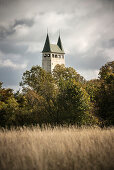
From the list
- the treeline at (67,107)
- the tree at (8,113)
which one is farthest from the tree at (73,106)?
the tree at (8,113)

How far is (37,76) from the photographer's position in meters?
38.3

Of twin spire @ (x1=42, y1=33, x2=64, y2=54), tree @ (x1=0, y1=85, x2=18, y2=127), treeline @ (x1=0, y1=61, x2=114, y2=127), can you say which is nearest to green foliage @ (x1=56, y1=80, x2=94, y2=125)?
treeline @ (x1=0, y1=61, x2=114, y2=127)

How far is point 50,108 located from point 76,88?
2.19m

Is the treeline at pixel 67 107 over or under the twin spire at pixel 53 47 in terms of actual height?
under

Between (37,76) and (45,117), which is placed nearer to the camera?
(45,117)

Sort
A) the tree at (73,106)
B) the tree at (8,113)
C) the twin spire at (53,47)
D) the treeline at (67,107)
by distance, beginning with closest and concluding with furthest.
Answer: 1. the tree at (73,106)
2. the treeline at (67,107)
3. the tree at (8,113)
4. the twin spire at (53,47)


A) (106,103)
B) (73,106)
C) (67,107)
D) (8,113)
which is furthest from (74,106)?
(8,113)

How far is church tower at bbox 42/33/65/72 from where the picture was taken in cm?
9096

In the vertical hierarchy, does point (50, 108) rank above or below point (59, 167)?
above

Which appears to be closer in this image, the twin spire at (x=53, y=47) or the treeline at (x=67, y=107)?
the treeline at (x=67, y=107)

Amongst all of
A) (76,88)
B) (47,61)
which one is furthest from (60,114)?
(47,61)

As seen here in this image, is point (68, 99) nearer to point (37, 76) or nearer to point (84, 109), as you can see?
A: point (84, 109)

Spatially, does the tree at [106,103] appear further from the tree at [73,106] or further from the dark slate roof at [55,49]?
the dark slate roof at [55,49]

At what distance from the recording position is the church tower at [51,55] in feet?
298
